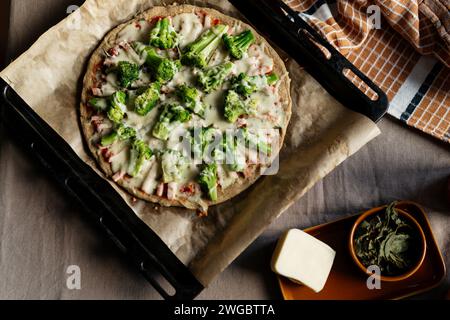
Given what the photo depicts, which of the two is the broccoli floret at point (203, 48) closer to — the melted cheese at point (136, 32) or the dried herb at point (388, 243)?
the melted cheese at point (136, 32)

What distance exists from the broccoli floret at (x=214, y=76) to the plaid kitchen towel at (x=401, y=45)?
74cm

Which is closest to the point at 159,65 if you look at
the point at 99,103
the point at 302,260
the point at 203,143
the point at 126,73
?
the point at 126,73

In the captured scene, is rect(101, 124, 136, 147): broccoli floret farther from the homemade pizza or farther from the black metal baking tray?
the black metal baking tray

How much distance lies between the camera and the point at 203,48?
13.4 ft

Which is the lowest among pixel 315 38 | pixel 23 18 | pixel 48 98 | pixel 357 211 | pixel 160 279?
pixel 357 211

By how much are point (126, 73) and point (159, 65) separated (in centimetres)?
22

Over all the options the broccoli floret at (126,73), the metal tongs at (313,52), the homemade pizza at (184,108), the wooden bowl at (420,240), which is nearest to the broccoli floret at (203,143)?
the homemade pizza at (184,108)

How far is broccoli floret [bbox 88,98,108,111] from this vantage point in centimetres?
397

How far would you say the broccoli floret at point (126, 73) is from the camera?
13.0 ft

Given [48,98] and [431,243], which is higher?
[48,98]

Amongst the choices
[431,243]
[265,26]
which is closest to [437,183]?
[431,243]

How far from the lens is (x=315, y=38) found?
3922 millimetres

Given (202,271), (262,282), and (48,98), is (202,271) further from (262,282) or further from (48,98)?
(48,98)

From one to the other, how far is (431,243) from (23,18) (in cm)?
318
